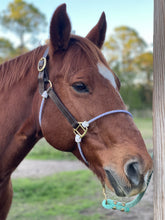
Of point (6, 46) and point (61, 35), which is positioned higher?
point (61, 35)

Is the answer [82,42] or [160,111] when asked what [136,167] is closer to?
[160,111]

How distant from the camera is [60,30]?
1.89 metres

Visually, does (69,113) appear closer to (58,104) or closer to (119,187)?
(58,104)

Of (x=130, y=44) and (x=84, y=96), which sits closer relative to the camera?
(x=84, y=96)

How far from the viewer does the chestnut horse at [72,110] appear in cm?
160

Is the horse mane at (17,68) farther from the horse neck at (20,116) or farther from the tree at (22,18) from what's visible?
the tree at (22,18)

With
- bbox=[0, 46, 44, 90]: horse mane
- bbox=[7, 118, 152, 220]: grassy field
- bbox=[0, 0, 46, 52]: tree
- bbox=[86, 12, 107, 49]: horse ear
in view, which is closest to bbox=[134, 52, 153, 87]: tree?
bbox=[0, 0, 46, 52]: tree

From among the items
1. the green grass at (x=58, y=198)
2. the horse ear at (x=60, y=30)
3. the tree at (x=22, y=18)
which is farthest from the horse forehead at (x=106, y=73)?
the tree at (x=22, y=18)

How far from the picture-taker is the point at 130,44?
3241 cm

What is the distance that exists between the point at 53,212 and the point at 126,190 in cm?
318

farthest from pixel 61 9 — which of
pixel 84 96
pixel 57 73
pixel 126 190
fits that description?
pixel 126 190

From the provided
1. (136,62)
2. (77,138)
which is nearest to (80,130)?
(77,138)

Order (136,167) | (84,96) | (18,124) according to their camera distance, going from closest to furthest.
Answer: (136,167) < (84,96) < (18,124)

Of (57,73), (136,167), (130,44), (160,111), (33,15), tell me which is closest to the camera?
(160,111)
